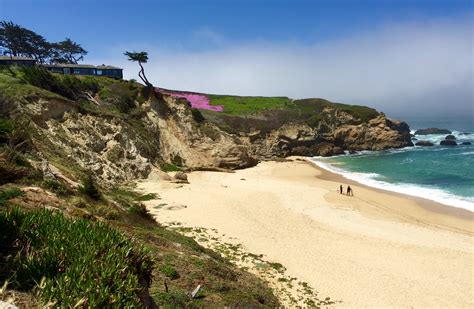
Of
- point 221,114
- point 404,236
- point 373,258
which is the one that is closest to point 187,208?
point 373,258

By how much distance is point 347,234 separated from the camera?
20109mm

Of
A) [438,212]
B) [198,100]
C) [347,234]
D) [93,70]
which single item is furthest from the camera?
[198,100]

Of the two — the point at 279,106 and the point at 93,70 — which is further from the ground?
the point at 93,70

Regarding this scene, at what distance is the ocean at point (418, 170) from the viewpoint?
3163 cm

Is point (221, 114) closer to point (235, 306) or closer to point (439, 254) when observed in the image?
point (439, 254)

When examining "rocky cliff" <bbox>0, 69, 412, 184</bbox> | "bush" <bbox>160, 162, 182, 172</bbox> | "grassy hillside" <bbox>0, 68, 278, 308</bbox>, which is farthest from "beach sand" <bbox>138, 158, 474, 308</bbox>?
"rocky cliff" <bbox>0, 69, 412, 184</bbox>

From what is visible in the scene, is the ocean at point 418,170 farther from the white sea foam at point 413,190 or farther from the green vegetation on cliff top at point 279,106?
the green vegetation on cliff top at point 279,106

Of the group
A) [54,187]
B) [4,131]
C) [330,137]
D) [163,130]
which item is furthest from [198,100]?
[54,187]

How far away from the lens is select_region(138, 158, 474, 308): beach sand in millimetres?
13945

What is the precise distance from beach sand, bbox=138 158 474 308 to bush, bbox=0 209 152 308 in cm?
970

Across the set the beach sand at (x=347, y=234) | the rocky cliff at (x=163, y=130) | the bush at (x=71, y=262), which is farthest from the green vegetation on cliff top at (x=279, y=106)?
the bush at (x=71, y=262)

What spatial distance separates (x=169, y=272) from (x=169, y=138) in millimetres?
32829

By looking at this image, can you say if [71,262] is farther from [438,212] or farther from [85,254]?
[438,212]

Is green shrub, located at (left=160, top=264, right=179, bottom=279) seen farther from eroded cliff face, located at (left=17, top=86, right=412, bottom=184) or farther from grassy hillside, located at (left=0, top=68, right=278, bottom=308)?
eroded cliff face, located at (left=17, top=86, right=412, bottom=184)
